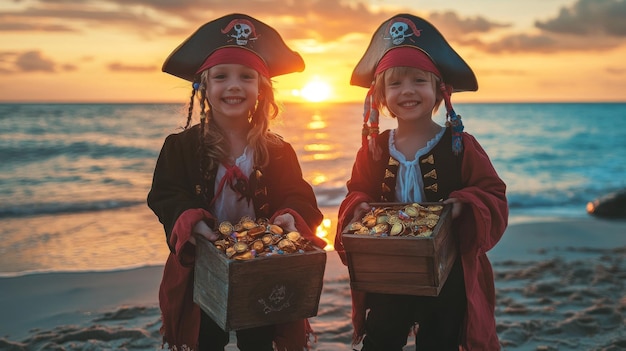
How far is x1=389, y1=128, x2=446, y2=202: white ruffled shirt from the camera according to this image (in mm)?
2928

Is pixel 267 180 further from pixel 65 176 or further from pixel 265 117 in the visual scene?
pixel 65 176

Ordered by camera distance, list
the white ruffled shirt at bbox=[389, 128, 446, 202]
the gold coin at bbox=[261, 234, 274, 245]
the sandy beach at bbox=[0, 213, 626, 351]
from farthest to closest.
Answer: the sandy beach at bbox=[0, 213, 626, 351] → the white ruffled shirt at bbox=[389, 128, 446, 202] → the gold coin at bbox=[261, 234, 274, 245]

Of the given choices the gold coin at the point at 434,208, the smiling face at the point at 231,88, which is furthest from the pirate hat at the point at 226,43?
the gold coin at the point at 434,208

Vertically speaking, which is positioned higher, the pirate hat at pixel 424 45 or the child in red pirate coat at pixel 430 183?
the pirate hat at pixel 424 45

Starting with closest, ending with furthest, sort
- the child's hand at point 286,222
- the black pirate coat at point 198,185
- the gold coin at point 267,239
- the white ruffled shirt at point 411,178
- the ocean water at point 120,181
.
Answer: the gold coin at point 267,239, the child's hand at point 286,222, the black pirate coat at point 198,185, the white ruffled shirt at point 411,178, the ocean water at point 120,181

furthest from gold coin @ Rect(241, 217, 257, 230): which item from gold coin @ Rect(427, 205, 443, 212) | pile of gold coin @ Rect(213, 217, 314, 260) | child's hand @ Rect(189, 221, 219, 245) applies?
gold coin @ Rect(427, 205, 443, 212)

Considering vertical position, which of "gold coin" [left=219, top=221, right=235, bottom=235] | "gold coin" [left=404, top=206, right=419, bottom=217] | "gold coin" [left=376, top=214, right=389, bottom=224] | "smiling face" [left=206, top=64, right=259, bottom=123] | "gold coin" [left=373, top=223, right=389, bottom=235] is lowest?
"gold coin" [left=219, top=221, right=235, bottom=235]

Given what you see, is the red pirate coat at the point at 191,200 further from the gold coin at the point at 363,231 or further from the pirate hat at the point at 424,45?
the pirate hat at the point at 424,45

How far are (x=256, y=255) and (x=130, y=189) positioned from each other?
964 centimetres

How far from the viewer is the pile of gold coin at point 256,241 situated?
2312 mm

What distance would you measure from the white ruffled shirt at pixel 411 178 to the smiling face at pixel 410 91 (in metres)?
0.16

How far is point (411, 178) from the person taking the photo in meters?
2.94

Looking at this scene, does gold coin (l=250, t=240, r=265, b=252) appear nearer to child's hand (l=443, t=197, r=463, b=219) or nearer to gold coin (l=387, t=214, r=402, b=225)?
gold coin (l=387, t=214, r=402, b=225)

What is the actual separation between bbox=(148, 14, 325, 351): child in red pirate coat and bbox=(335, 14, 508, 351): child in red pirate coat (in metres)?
0.38
